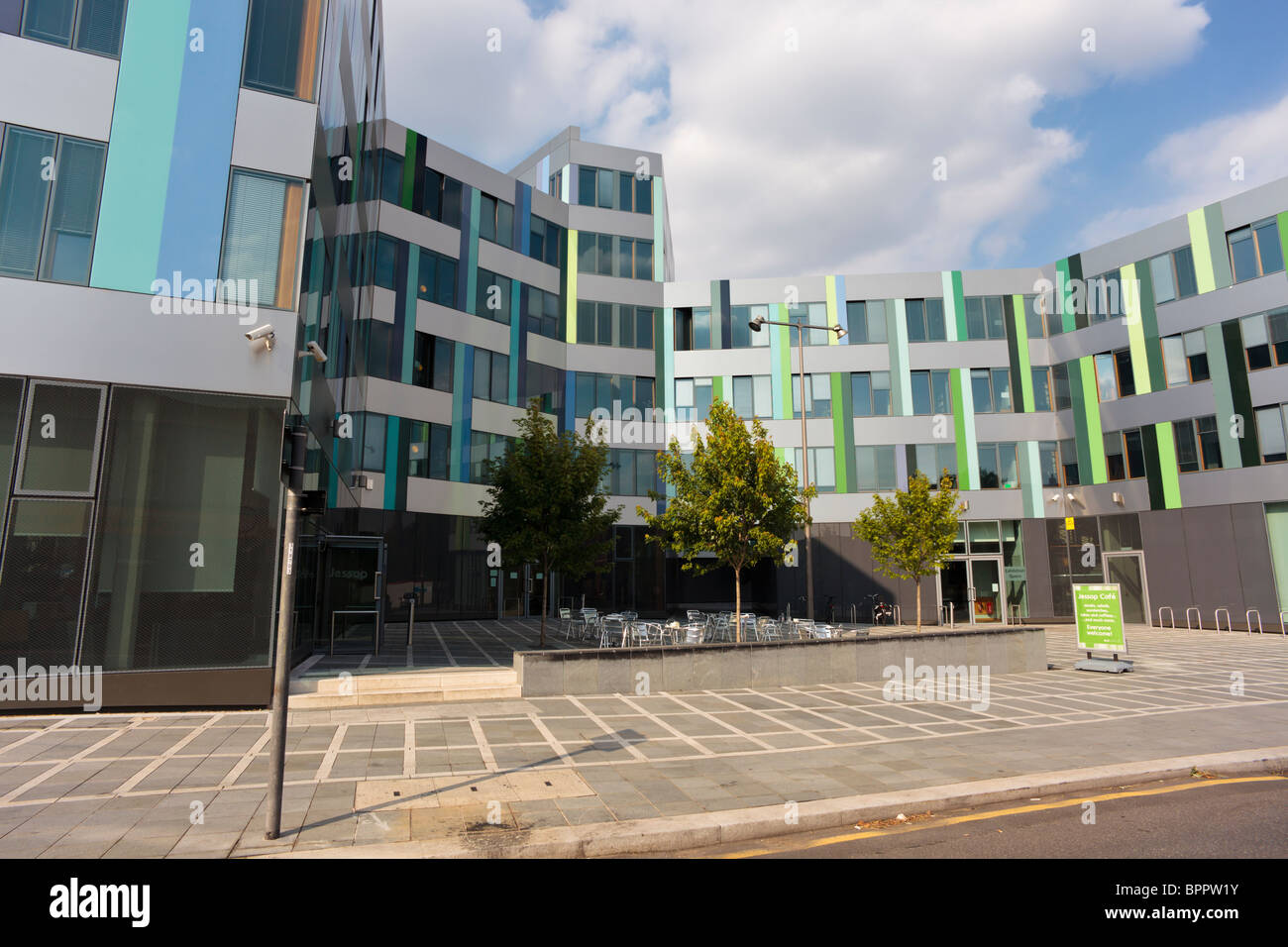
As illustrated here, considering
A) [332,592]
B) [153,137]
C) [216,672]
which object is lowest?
[216,672]

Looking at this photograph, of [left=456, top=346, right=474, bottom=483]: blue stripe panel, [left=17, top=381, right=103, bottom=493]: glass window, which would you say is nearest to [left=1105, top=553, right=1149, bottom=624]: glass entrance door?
[left=456, top=346, right=474, bottom=483]: blue stripe panel

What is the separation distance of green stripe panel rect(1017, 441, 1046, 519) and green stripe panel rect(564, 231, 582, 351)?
23076mm

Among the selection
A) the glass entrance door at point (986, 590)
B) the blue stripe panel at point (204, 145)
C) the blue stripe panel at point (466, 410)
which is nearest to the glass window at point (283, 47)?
the blue stripe panel at point (204, 145)

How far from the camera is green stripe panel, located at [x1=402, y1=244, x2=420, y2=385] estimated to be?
94.6 ft

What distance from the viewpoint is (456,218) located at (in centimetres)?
3125

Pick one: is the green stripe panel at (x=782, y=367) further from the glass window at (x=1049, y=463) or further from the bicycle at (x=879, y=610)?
the glass window at (x=1049, y=463)

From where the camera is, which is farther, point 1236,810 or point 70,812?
point 1236,810

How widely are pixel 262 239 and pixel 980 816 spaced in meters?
13.5

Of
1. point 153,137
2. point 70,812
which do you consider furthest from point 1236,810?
point 153,137

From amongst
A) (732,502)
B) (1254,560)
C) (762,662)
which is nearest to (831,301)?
(1254,560)

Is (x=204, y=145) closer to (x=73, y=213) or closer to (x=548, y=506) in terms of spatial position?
Answer: (x=73, y=213)

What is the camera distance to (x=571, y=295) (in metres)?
35.4
